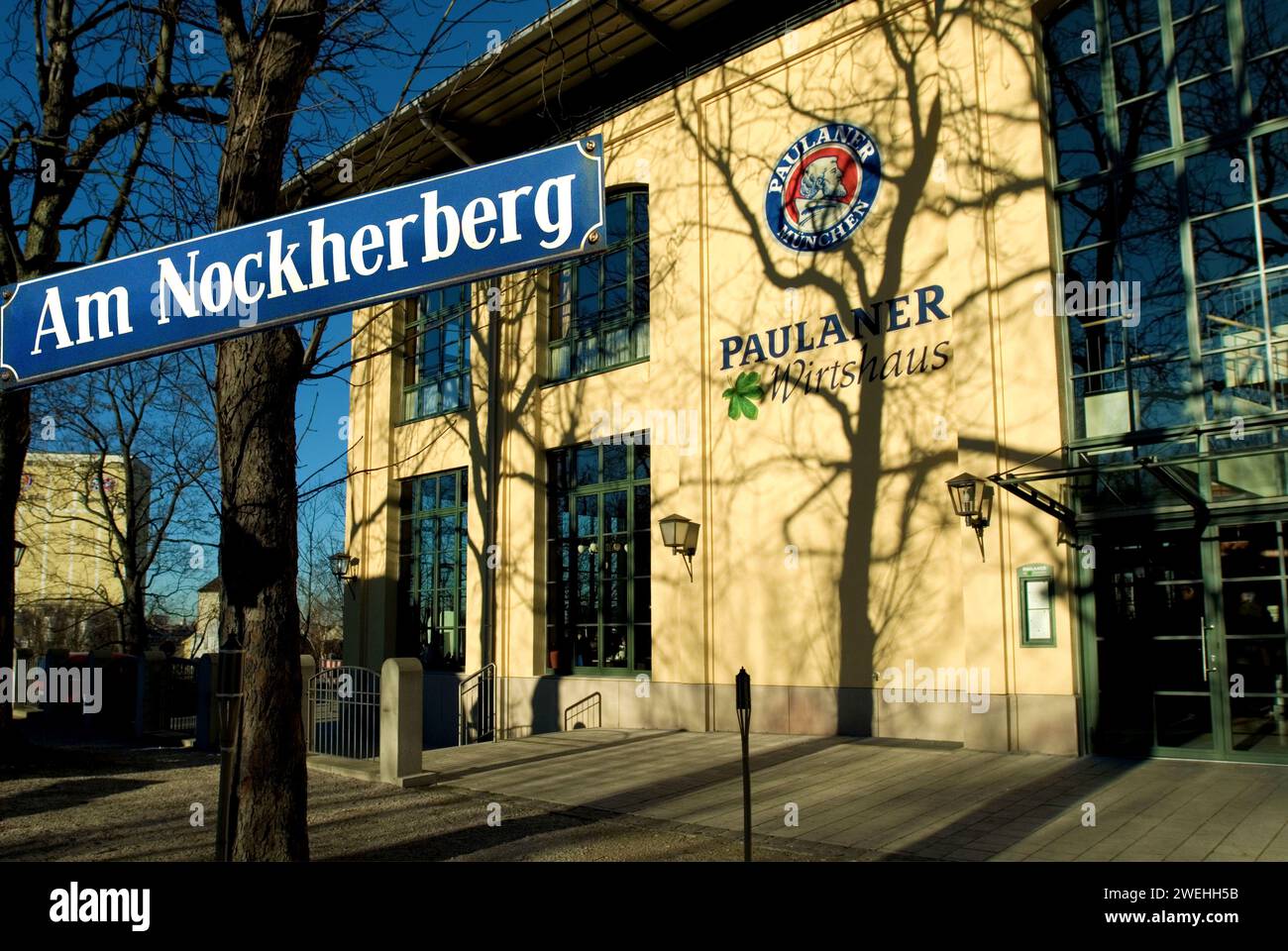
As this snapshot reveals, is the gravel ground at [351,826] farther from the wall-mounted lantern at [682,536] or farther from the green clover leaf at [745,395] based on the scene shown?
the green clover leaf at [745,395]

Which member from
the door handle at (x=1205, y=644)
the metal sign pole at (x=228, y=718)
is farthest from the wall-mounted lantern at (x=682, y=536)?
the metal sign pole at (x=228, y=718)

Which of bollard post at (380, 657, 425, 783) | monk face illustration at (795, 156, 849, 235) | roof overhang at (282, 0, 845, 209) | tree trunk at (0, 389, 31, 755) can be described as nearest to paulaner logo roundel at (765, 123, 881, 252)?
monk face illustration at (795, 156, 849, 235)

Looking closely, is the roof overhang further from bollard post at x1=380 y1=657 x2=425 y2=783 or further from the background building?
the background building

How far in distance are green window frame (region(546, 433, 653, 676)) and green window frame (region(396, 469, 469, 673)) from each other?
279cm

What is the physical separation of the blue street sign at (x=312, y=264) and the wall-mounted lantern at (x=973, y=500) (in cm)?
838

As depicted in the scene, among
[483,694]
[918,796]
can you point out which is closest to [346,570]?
[483,694]

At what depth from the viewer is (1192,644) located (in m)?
9.76

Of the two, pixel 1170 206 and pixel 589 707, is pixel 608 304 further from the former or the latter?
pixel 1170 206

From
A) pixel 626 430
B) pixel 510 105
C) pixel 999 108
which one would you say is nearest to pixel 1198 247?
pixel 999 108

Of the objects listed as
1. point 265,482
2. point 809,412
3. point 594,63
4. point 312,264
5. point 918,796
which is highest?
point 594,63

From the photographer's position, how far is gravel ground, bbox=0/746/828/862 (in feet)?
24.4

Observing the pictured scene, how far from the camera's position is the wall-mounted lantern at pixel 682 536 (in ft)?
45.1

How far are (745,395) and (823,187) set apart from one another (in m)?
3.02

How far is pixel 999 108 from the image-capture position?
451 inches
